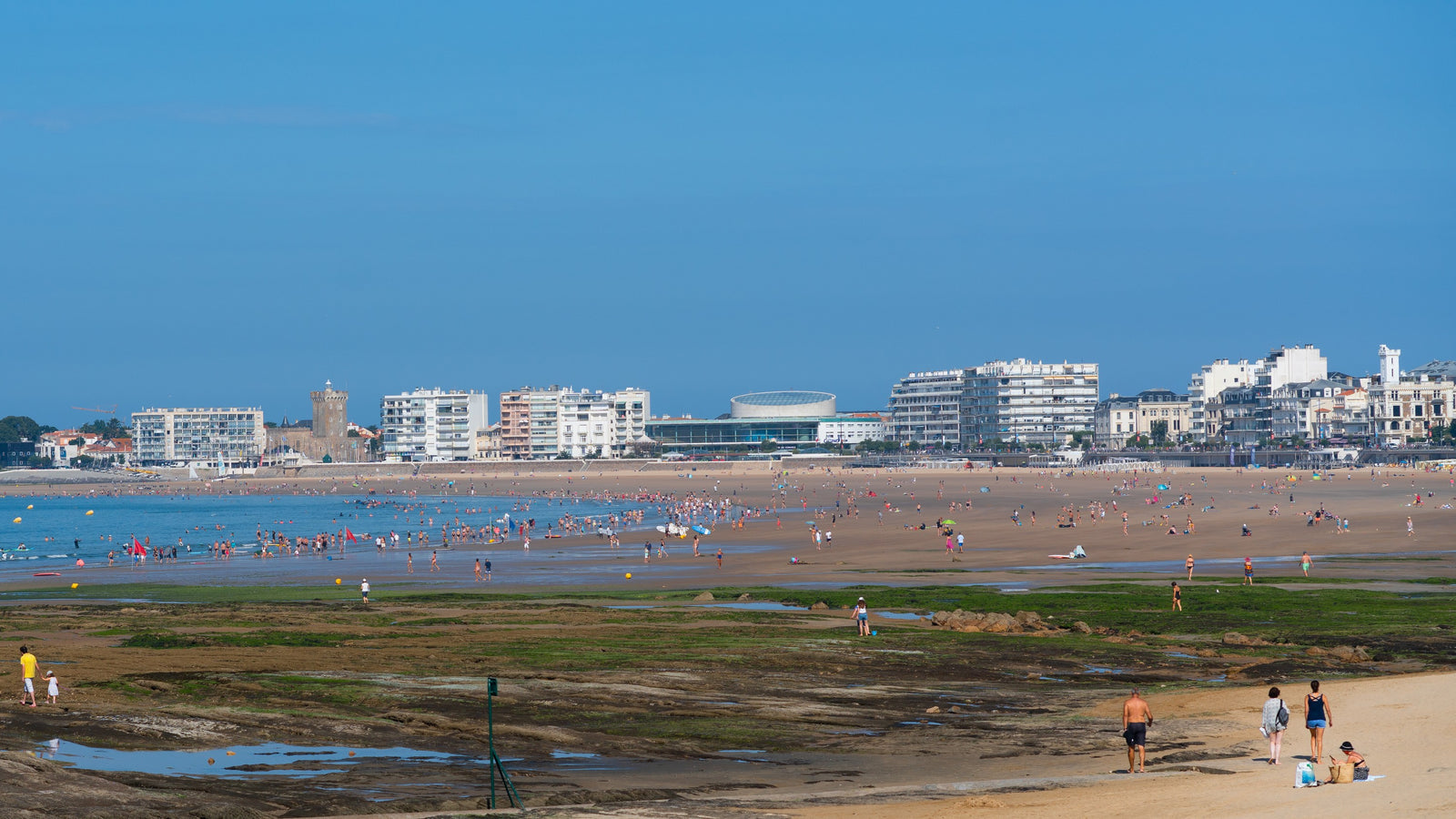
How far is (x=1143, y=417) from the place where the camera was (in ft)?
627

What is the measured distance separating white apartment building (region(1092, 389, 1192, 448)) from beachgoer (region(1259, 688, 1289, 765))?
174183mm

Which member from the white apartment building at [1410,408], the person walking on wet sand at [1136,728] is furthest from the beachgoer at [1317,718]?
the white apartment building at [1410,408]

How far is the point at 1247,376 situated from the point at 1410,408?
114ft

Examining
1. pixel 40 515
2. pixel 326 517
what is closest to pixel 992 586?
pixel 326 517

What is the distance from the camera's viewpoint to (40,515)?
4082 inches

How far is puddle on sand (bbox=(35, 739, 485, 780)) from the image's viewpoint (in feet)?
49.3

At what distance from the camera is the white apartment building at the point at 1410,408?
148 meters

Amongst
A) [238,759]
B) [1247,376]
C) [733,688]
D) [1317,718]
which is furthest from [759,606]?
[1247,376]

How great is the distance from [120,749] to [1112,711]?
1260cm

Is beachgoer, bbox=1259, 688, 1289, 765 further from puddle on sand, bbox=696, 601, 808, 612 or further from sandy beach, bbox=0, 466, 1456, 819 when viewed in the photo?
puddle on sand, bbox=696, 601, 808, 612

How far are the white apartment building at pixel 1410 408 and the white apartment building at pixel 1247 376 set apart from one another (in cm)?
1932

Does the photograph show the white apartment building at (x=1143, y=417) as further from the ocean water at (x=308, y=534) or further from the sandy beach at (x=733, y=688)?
the sandy beach at (x=733, y=688)

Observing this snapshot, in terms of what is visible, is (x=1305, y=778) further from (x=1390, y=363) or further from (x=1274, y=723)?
(x=1390, y=363)

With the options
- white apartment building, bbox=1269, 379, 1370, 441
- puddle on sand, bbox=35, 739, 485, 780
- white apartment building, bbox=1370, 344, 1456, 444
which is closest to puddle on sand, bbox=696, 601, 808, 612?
puddle on sand, bbox=35, 739, 485, 780
